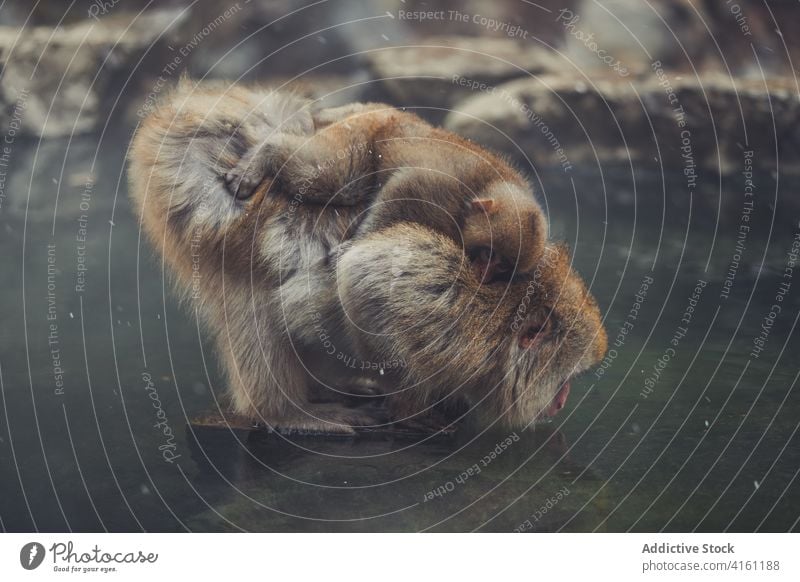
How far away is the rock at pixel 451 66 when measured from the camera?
5578 mm

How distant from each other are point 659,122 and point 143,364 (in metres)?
4.24

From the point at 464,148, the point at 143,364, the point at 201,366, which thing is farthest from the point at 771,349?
the point at 143,364

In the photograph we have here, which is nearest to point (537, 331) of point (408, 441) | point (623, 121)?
point (408, 441)

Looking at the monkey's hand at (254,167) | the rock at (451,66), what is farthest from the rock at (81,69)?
the monkey's hand at (254,167)

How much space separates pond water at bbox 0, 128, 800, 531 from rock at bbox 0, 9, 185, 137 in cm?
81

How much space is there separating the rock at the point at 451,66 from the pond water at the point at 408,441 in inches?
72.7

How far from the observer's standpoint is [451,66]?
5859 mm

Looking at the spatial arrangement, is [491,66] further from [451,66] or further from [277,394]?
[277,394]

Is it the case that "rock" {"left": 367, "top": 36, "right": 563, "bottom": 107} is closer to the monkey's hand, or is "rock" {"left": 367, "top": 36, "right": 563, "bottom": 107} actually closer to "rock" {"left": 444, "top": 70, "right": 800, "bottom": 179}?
"rock" {"left": 444, "top": 70, "right": 800, "bottom": 179}

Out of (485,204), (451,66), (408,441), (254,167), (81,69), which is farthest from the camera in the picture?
(451,66)

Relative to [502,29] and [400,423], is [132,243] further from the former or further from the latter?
[502,29]

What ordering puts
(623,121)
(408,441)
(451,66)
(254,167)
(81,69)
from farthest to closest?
(623,121) < (451,66) < (81,69) < (408,441) < (254,167)

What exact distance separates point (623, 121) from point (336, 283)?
152 inches

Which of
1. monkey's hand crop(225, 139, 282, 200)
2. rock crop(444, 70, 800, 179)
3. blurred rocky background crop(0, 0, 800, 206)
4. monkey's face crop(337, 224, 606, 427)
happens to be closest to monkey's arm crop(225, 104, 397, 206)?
monkey's hand crop(225, 139, 282, 200)
